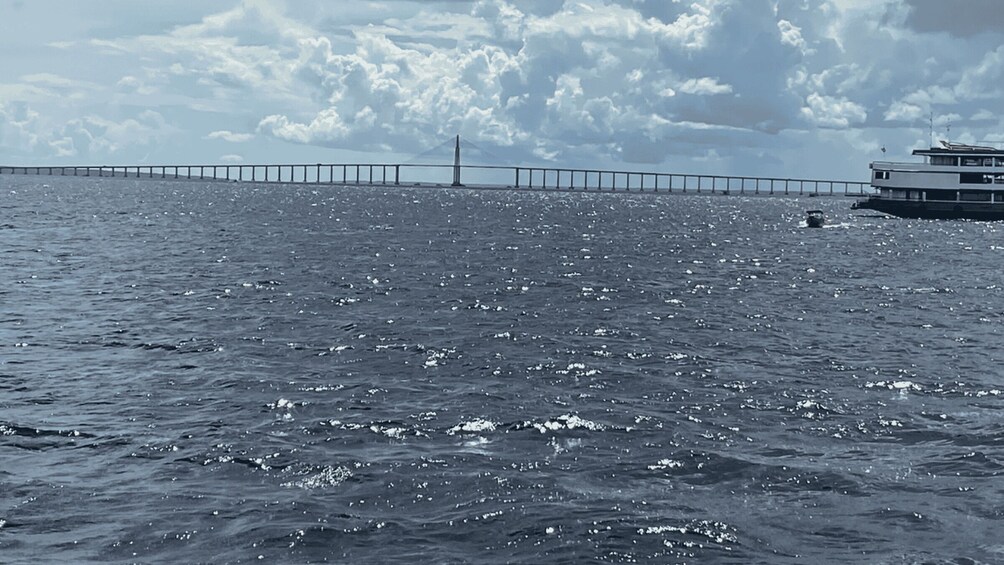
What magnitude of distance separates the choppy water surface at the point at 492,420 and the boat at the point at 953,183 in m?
89.1

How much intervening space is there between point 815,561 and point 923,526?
11.6 ft

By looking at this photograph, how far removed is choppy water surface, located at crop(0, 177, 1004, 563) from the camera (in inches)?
851

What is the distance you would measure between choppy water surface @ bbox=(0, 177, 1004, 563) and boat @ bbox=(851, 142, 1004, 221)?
292ft

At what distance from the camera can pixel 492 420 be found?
3067cm

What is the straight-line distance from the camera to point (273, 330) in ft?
152

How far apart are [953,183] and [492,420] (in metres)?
139

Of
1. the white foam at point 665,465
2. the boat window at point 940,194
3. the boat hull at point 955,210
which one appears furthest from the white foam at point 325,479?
the boat window at point 940,194

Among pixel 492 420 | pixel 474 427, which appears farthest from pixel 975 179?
pixel 474 427

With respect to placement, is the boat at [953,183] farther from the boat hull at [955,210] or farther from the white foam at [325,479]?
the white foam at [325,479]

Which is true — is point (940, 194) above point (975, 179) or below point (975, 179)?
below

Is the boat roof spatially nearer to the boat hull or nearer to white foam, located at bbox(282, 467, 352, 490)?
the boat hull

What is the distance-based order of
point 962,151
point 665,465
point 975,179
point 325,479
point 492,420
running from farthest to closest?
1. point 975,179
2. point 962,151
3. point 492,420
4. point 665,465
5. point 325,479

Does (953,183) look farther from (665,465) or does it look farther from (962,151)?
(665,465)

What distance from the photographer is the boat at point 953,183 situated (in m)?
150
